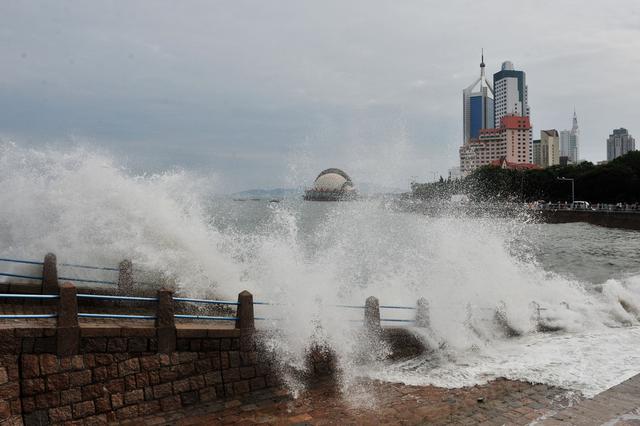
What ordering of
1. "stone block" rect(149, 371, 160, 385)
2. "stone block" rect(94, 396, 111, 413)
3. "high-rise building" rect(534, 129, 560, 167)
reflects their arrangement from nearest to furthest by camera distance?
"stone block" rect(94, 396, 111, 413), "stone block" rect(149, 371, 160, 385), "high-rise building" rect(534, 129, 560, 167)

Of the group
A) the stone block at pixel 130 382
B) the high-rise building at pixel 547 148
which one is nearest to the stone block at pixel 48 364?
the stone block at pixel 130 382

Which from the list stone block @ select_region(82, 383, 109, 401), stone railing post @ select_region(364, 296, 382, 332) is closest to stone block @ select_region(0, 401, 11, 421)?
stone block @ select_region(82, 383, 109, 401)

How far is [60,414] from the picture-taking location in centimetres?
631

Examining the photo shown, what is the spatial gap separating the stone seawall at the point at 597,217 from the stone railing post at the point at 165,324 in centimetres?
5091

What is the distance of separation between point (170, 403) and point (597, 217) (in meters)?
57.1

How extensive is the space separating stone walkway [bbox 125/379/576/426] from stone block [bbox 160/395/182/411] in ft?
0.38

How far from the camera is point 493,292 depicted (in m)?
14.5

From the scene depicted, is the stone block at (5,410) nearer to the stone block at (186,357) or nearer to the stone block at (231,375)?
the stone block at (186,357)

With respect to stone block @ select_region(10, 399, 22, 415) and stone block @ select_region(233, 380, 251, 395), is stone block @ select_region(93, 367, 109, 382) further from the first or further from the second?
stone block @ select_region(233, 380, 251, 395)

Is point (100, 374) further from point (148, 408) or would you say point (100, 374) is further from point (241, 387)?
point (241, 387)

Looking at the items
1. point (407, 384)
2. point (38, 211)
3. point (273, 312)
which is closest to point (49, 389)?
point (273, 312)

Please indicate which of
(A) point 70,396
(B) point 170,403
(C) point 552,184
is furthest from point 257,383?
(C) point 552,184

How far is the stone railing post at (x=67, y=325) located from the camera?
6426mm

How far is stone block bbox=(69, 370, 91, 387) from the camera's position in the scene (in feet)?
21.1
